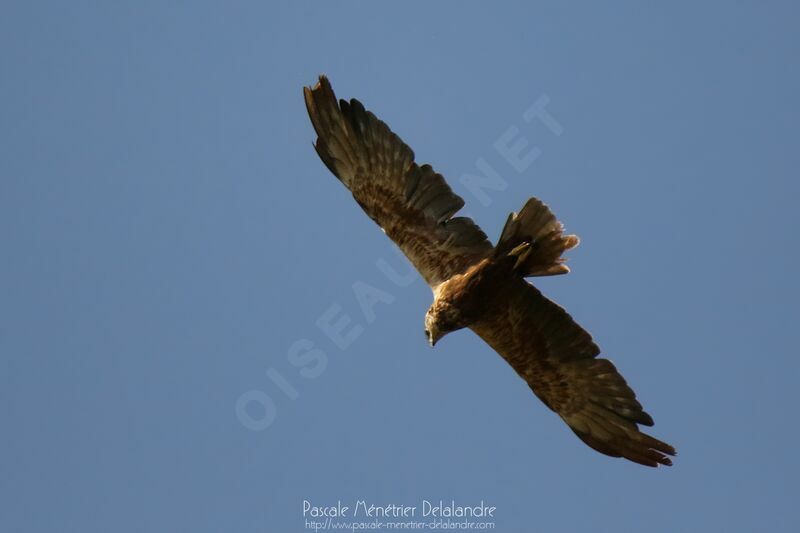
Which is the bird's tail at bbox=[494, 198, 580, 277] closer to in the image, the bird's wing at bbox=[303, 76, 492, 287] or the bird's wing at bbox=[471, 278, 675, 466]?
the bird's wing at bbox=[471, 278, 675, 466]

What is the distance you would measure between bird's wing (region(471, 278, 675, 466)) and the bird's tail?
0.32 m

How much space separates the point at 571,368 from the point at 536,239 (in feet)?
4.84

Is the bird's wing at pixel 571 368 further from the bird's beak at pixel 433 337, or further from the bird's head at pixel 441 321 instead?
the bird's beak at pixel 433 337

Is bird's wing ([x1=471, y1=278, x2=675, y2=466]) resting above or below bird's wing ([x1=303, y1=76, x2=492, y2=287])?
below

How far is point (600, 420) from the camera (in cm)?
1041

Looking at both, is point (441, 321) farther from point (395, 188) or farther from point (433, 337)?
point (395, 188)

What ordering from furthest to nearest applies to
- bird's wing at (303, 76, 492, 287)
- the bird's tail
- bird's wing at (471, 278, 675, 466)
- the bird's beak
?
bird's wing at (303, 76, 492, 287) → the bird's beak → bird's wing at (471, 278, 675, 466) → the bird's tail

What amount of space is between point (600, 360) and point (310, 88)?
4038 mm

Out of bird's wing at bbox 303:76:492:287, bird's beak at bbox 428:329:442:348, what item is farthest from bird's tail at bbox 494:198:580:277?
bird's beak at bbox 428:329:442:348

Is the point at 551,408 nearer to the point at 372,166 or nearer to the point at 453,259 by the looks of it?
the point at 453,259

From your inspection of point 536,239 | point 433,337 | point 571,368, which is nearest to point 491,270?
point 536,239

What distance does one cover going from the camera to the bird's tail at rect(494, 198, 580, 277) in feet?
31.6

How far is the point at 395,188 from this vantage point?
1065 centimetres

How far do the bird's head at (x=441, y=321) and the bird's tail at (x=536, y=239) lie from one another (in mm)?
796
